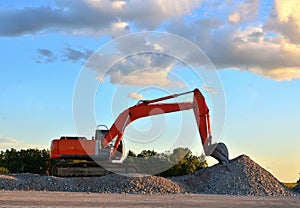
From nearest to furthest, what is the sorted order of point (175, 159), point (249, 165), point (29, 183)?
point (29, 183) < point (249, 165) < point (175, 159)

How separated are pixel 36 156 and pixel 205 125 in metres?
24.9

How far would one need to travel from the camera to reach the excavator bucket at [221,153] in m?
33.2

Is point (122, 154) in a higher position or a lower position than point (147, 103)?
lower

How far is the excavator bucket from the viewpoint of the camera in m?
33.2

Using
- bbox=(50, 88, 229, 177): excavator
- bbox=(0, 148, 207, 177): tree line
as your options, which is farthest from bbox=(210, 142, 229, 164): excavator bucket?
bbox=(0, 148, 207, 177): tree line

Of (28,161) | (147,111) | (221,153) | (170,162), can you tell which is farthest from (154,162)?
(28,161)

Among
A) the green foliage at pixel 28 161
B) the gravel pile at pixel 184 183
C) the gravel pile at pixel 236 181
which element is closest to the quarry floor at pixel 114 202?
the gravel pile at pixel 184 183

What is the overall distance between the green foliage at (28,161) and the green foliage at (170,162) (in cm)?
1087

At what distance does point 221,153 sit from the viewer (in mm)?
33969

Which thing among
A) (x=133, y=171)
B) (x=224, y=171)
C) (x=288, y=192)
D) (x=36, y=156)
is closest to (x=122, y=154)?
(x=133, y=171)

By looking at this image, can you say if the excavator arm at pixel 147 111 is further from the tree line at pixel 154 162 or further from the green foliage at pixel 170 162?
the green foliage at pixel 170 162

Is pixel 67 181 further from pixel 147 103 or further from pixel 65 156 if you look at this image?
pixel 147 103

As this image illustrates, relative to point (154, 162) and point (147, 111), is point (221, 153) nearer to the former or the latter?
point (147, 111)

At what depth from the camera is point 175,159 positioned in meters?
38.9
